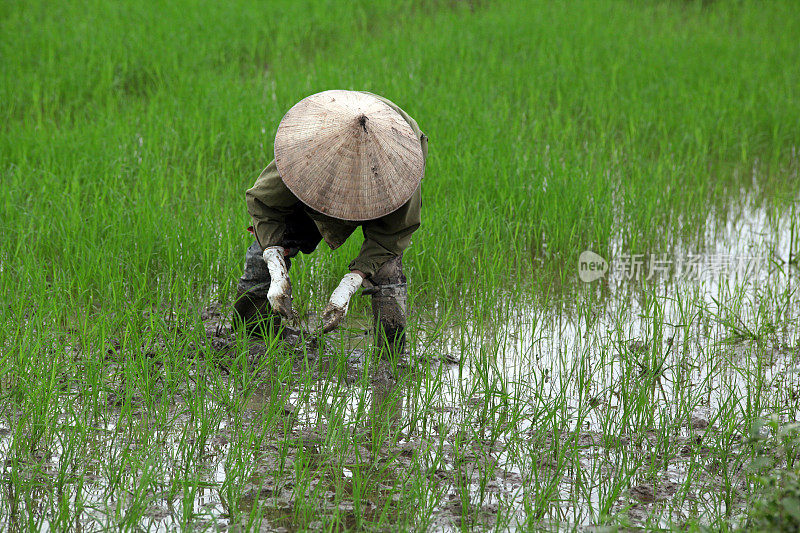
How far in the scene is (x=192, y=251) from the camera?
352 centimetres

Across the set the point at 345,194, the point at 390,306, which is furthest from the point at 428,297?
the point at 345,194

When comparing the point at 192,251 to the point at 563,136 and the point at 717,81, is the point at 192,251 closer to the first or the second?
the point at 563,136

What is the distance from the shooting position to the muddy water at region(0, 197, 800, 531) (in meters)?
2.17

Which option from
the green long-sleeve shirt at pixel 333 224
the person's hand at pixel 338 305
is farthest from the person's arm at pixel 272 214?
the person's hand at pixel 338 305

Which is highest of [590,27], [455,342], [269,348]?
[590,27]

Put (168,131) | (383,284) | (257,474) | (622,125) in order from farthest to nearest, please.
Result: 1. (622,125)
2. (168,131)
3. (383,284)
4. (257,474)

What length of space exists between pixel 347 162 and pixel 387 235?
0.44 metres

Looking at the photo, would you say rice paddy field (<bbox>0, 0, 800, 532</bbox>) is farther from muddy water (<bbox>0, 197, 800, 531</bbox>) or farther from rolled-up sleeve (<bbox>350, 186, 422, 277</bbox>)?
rolled-up sleeve (<bbox>350, 186, 422, 277</bbox>)

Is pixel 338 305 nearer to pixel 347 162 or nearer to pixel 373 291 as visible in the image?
pixel 373 291

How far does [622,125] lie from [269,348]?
3.87 meters

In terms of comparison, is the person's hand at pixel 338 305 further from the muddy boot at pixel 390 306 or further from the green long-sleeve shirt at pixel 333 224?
the muddy boot at pixel 390 306

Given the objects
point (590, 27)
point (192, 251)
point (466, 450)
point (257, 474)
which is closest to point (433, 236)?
point (192, 251)

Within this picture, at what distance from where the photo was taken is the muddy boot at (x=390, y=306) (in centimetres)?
285

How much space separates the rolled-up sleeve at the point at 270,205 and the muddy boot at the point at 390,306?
0.39 metres
